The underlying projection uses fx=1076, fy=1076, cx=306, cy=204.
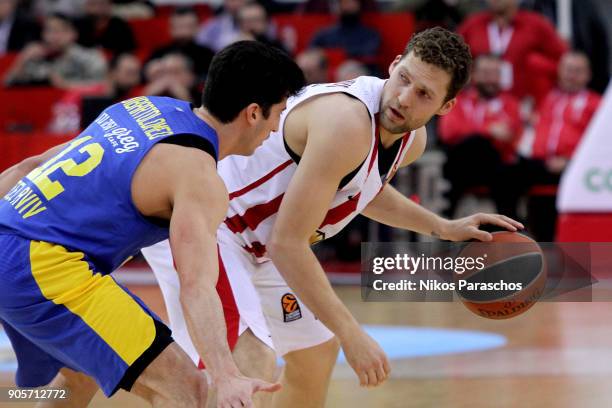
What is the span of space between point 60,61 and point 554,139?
4962 mm

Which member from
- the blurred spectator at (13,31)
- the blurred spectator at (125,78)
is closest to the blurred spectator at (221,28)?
the blurred spectator at (125,78)

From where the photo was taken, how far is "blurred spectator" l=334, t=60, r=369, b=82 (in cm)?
916

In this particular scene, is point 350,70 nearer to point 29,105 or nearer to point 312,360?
point 29,105

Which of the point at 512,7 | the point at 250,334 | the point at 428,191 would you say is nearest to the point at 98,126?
the point at 250,334

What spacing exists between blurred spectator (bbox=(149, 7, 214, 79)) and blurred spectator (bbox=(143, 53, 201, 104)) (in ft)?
1.39

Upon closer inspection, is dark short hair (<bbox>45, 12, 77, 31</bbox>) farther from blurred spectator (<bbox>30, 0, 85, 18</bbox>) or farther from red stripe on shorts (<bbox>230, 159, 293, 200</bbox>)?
red stripe on shorts (<bbox>230, 159, 293, 200</bbox>)

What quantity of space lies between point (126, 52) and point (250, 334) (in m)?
7.81

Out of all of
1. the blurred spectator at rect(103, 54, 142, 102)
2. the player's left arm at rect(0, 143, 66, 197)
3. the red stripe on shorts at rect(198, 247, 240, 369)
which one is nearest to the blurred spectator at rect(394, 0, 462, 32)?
the blurred spectator at rect(103, 54, 142, 102)

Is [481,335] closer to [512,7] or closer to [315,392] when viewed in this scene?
[315,392]

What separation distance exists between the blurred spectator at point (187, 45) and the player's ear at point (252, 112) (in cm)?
676

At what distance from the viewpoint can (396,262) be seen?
4.03m

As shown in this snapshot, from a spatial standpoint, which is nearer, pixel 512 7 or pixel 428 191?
pixel 428 191

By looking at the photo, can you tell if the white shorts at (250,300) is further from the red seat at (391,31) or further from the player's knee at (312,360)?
the red seat at (391,31)

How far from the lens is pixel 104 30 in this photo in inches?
444
